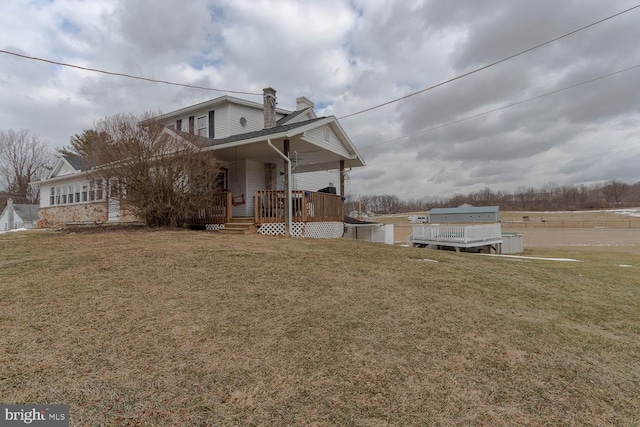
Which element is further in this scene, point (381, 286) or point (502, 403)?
point (381, 286)

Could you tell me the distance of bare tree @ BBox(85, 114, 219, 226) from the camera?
10.3 metres

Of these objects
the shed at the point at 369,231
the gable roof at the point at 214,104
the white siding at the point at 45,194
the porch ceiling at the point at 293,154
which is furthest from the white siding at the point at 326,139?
the white siding at the point at 45,194

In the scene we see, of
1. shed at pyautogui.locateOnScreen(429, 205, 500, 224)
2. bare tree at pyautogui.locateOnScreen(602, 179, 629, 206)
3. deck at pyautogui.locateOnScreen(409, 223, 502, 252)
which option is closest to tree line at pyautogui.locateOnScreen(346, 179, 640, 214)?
bare tree at pyautogui.locateOnScreen(602, 179, 629, 206)

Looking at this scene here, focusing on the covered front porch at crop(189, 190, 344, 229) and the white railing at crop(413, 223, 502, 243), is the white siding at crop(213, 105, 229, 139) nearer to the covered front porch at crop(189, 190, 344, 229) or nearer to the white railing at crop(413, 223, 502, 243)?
the covered front porch at crop(189, 190, 344, 229)

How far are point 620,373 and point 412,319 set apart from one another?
200 cm

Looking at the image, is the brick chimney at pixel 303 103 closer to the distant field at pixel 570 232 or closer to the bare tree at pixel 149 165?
the bare tree at pixel 149 165

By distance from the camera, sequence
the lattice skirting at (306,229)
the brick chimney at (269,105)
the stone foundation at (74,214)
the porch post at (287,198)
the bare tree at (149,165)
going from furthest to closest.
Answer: the stone foundation at (74,214) < the brick chimney at (269,105) < the lattice skirting at (306,229) < the porch post at (287,198) < the bare tree at (149,165)

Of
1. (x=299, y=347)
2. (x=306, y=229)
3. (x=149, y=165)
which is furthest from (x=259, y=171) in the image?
(x=299, y=347)

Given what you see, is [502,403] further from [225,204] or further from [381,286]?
[225,204]

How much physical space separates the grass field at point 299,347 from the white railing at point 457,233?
1211cm

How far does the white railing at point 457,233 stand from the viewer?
17859mm

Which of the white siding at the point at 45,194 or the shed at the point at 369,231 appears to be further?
the white siding at the point at 45,194

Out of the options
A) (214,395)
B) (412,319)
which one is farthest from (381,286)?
(214,395)

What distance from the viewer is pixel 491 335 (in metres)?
3.77
